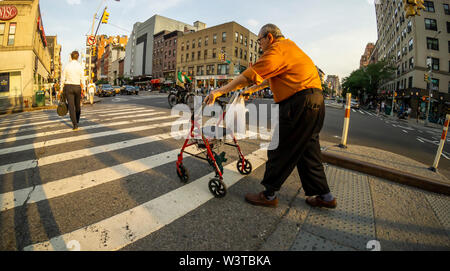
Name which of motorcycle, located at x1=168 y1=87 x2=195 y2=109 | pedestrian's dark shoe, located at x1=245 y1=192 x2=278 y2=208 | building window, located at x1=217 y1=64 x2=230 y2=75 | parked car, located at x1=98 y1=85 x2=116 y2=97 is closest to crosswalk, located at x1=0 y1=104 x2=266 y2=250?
pedestrian's dark shoe, located at x1=245 y1=192 x2=278 y2=208

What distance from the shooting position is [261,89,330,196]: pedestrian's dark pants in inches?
81.3

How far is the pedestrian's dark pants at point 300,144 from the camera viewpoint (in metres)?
2.06

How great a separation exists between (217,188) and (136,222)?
918 mm

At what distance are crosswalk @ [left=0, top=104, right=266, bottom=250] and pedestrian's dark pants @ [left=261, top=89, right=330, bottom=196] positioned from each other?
2.88 ft

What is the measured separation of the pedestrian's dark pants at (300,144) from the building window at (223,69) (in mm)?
45150

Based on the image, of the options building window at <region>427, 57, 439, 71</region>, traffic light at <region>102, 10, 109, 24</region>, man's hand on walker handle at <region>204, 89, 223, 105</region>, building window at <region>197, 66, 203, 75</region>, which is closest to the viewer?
man's hand on walker handle at <region>204, 89, 223, 105</region>

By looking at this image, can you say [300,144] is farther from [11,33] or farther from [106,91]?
[106,91]

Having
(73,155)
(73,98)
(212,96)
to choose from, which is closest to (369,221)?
(212,96)

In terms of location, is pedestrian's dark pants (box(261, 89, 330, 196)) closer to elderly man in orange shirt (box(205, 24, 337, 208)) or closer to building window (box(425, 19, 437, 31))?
elderly man in orange shirt (box(205, 24, 337, 208))

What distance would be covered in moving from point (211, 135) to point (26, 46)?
84.0 feet

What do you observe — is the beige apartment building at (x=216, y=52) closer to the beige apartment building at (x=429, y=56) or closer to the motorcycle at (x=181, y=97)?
the beige apartment building at (x=429, y=56)

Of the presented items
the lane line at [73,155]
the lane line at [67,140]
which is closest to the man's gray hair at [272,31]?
the lane line at [73,155]

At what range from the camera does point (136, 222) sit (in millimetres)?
1943
